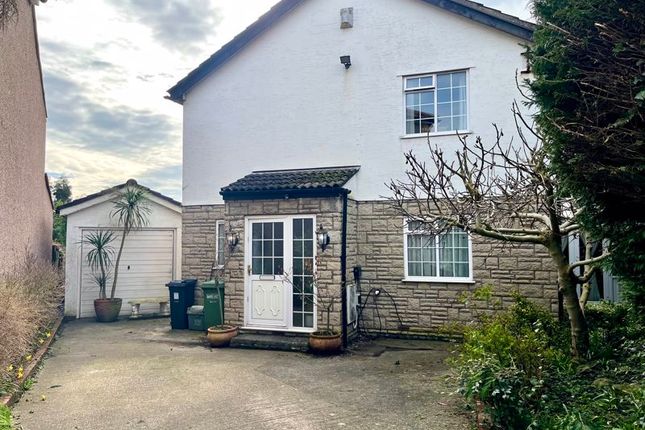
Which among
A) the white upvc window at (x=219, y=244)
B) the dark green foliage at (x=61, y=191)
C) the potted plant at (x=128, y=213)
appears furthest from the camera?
the dark green foliage at (x=61, y=191)

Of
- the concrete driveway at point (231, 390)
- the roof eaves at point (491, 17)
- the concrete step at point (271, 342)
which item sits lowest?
the concrete driveway at point (231, 390)

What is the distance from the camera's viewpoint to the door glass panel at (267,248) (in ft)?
32.8

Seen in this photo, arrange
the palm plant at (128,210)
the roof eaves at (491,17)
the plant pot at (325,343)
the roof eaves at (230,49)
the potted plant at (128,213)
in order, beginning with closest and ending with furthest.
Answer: the plant pot at (325,343), the roof eaves at (491,17), the roof eaves at (230,49), the potted plant at (128,213), the palm plant at (128,210)

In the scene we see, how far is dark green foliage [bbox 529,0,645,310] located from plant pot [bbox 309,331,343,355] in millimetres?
5360

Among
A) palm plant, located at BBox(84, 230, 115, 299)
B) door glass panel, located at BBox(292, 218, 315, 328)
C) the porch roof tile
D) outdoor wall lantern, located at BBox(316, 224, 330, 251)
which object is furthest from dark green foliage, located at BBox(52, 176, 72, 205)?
outdoor wall lantern, located at BBox(316, 224, 330, 251)

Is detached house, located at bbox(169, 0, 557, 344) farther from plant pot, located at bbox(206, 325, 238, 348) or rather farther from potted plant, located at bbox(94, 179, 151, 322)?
potted plant, located at bbox(94, 179, 151, 322)

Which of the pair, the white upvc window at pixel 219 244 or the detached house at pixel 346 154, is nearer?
the detached house at pixel 346 154

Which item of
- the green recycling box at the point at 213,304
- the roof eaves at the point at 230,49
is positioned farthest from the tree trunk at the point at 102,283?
the roof eaves at the point at 230,49

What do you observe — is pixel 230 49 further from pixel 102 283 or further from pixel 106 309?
pixel 106 309

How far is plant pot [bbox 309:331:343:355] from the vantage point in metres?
8.75

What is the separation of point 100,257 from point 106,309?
158 centimetres

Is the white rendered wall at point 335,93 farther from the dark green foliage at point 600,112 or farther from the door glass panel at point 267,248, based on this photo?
the dark green foliage at point 600,112

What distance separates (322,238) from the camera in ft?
31.1

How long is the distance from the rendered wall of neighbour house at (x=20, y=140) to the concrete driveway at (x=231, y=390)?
268cm
